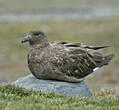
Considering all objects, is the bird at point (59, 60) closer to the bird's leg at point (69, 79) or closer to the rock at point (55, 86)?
the bird's leg at point (69, 79)

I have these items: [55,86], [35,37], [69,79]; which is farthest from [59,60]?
[35,37]

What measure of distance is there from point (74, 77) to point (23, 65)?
89.6 ft

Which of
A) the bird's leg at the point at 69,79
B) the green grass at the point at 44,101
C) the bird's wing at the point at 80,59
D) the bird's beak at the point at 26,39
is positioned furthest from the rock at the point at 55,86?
the green grass at the point at 44,101

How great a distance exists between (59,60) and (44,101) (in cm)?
383

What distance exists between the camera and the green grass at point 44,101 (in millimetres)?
11094

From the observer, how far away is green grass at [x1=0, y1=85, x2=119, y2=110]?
1109 centimetres

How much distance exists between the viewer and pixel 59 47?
52.4 ft

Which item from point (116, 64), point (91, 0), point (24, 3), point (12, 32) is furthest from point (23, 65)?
point (91, 0)

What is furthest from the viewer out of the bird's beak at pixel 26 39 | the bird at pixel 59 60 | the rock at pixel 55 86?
the bird's beak at pixel 26 39

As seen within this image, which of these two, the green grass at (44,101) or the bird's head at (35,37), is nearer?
the green grass at (44,101)

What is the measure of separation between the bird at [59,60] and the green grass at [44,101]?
7.46 feet

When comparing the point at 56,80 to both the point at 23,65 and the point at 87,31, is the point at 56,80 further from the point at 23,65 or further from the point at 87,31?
the point at 87,31

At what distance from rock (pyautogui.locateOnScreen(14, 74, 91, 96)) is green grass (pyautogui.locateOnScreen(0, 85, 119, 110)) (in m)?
1.77

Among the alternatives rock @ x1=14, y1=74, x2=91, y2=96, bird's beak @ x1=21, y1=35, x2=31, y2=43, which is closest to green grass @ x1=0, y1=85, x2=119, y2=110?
rock @ x1=14, y1=74, x2=91, y2=96
